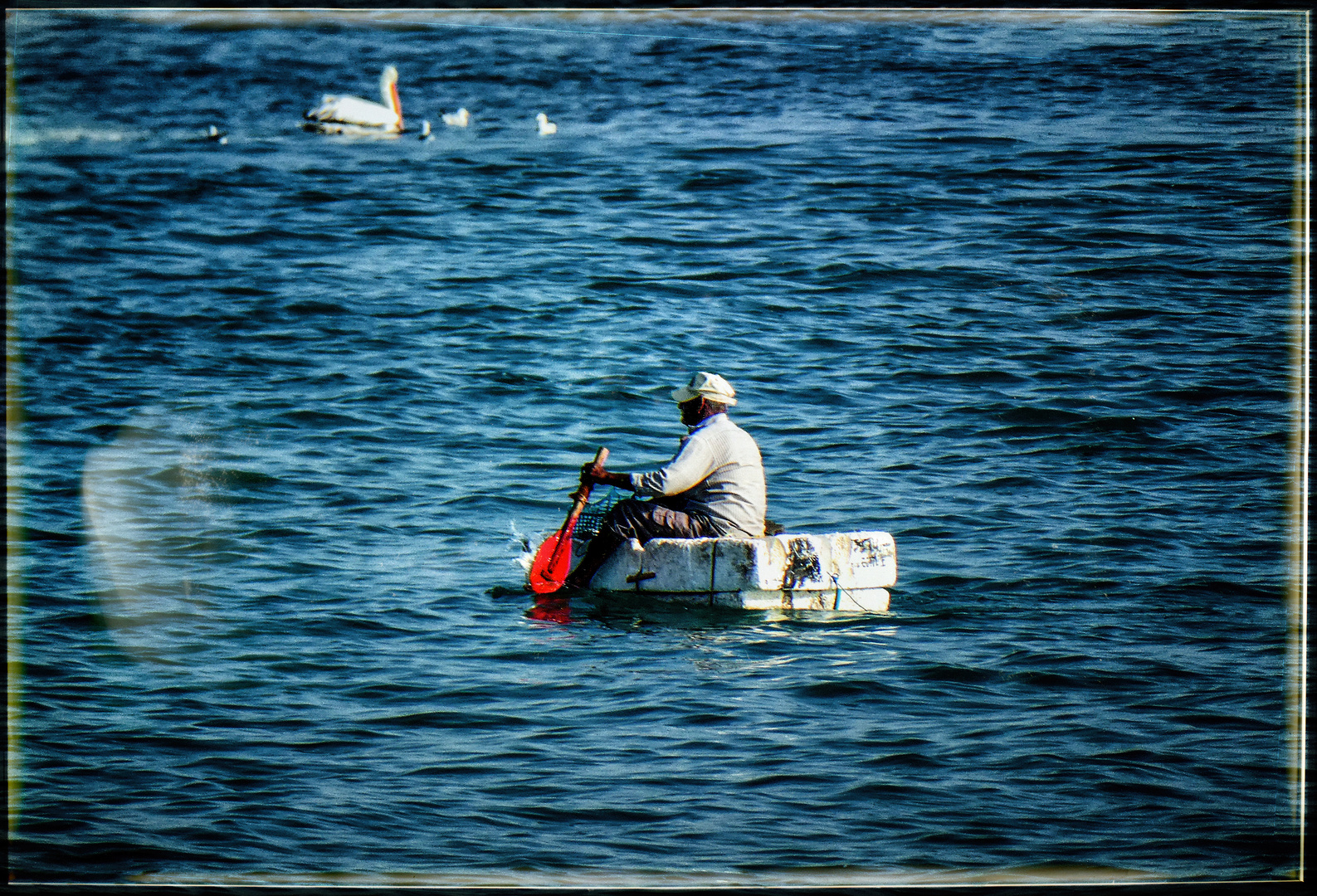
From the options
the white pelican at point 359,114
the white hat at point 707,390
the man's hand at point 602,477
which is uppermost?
the white pelican at point 359,114

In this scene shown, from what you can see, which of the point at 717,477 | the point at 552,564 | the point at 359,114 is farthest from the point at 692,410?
the point at 359,114

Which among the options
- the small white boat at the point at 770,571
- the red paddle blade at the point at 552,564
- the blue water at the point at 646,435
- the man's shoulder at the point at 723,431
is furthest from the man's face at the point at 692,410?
the blue water at the point at 646,435

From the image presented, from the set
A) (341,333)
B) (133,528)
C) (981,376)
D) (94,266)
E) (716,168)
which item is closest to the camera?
(133,528)

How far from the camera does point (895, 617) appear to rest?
7852 mm

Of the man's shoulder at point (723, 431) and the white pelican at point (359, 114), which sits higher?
the white pelican at point (359, 114)

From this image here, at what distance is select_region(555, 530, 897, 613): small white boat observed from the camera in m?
7.64

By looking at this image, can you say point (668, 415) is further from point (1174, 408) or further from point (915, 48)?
point (915, 48)

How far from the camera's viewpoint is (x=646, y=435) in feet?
37.2

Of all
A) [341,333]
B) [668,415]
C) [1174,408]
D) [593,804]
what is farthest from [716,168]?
[593,804]

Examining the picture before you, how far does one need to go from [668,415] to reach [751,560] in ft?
14.2

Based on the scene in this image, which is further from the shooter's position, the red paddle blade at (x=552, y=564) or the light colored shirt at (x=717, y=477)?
the red paddle blade at (x=552, y=564)

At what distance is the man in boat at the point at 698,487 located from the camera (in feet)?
26.3

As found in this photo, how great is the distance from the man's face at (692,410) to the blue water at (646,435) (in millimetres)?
1196

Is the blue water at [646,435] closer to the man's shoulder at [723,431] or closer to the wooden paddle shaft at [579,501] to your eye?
the wooden paddle shaft at [579,501]
